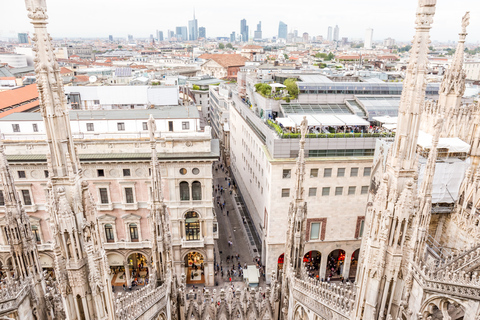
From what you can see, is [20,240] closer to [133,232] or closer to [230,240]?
[133,232]

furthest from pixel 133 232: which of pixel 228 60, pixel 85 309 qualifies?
pixel 228 60

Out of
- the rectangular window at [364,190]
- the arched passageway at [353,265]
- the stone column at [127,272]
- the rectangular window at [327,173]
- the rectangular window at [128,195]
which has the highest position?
the rectangular window at [327,173]

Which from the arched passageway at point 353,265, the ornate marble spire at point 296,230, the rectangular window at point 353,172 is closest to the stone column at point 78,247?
the ornate marble spire at point 296,230

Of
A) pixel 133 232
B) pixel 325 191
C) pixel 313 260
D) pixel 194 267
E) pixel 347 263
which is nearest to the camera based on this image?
pixel 133 232

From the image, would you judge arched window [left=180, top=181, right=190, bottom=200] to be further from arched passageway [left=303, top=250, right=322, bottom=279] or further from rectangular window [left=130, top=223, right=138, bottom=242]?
arched passageway [left=303, top=250, right=322, bottom=279]

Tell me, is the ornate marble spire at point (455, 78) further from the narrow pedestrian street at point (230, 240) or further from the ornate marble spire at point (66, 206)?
the ornate marble spire at point (66, 206)

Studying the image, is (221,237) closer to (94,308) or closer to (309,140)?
(309,140)
